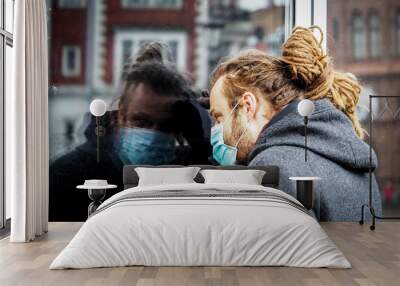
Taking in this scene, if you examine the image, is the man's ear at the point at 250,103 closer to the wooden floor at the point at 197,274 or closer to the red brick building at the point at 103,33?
the red brick building at the point at 103,33

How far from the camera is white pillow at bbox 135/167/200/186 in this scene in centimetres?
718

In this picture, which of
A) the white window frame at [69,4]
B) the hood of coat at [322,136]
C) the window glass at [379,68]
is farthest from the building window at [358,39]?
the white window frame at [69,4]

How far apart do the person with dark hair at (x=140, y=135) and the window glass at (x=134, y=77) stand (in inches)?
0.5

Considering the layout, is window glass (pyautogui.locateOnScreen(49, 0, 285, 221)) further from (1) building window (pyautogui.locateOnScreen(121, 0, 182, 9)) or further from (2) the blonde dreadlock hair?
(2) the blonde dreadlock hair

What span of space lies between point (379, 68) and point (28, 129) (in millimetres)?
4401

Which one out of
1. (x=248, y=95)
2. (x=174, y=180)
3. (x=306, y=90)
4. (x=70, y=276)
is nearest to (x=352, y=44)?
(x=306, y=90)

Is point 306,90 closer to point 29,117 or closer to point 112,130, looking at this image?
point 112,130

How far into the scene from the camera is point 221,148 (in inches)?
309

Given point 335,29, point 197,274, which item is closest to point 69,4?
point 335,29

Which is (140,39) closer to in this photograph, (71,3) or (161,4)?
(161,4)

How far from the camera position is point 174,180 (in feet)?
23.5

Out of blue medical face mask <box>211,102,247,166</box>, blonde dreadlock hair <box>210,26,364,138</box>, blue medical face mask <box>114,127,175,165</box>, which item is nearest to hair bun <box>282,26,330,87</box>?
blonde dreadlock hair <box>210,26,364,138</box>

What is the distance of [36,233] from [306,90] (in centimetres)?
369

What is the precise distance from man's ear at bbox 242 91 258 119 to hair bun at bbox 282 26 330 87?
58 cm
